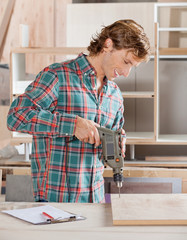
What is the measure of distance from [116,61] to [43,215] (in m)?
0.75

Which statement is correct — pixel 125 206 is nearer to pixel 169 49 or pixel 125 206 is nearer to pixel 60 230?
pixel 60 230

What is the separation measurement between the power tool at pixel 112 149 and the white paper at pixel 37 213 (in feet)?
0.94

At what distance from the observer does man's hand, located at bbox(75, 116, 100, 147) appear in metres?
1.80

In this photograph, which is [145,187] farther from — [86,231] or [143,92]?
[86,231]

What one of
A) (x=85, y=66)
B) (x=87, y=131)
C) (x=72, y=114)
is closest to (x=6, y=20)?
(x=85, y=66)

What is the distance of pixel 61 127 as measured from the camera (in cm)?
185

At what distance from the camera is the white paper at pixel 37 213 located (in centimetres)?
159

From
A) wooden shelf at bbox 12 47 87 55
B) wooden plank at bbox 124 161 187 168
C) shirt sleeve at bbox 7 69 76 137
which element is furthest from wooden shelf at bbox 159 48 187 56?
shirt sleeve at bbox 7 69 76 137

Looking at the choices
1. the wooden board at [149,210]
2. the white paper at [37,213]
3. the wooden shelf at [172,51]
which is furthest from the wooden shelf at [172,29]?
the white paper at [37,213]

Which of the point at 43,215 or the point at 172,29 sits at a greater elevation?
the point at 172,29

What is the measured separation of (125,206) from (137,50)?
2.20 ft

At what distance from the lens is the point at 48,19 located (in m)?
4.23

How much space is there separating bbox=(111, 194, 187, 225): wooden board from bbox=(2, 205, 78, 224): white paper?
0.67 feet

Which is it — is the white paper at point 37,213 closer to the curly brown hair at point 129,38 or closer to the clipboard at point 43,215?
the clipboard at point 43,215
